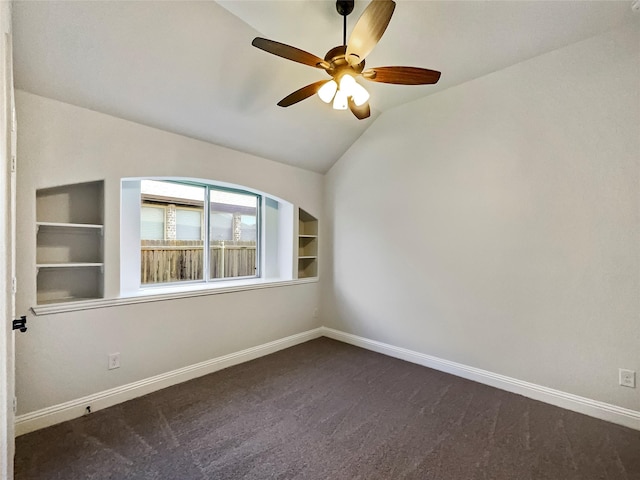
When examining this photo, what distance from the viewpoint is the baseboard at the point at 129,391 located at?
2.16 meters

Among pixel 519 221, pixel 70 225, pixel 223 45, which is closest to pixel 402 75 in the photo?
pixel 223 45

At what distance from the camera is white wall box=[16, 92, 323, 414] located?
84.6 inches

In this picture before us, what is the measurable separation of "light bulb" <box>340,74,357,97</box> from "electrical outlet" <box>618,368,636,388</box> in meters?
2.89

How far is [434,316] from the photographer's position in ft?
10.7

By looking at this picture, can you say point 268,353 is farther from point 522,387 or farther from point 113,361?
point 522,387

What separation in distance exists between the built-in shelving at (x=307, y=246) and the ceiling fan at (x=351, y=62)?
2.35 metres

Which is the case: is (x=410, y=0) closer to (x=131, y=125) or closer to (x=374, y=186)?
(x=374, y=186)

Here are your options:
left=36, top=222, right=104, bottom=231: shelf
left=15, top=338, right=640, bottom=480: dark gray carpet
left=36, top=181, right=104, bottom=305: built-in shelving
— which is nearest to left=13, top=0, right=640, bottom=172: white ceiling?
left=36, top=181, right=104, bottom=305: built-in shelving

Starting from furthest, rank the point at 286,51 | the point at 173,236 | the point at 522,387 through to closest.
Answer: the point at 173,236 < the point at 522,387 < the point at 286,51

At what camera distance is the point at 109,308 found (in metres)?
2.52

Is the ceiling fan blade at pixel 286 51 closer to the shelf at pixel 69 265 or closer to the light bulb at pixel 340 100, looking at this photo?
the light bulb at pixel 340 100

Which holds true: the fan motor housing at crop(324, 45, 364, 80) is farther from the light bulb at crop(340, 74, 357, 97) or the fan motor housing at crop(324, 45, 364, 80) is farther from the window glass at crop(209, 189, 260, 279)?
the window glass at crop(209, 189, 260, 279)

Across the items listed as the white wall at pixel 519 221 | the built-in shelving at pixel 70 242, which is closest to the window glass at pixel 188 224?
the built-in shelving at pixel 70 242

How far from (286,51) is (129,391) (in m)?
2.92
